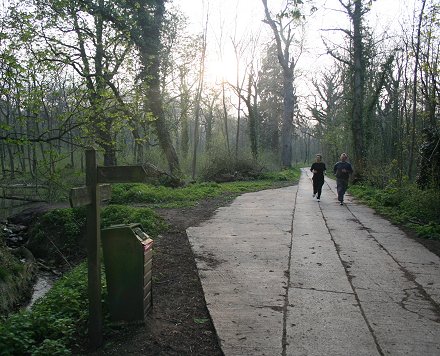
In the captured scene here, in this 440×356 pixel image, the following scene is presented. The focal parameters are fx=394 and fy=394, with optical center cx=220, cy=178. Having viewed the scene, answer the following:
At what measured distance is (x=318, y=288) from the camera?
5.30 m

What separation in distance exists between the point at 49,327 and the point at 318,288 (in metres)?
3.32

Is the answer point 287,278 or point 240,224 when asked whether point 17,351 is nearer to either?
point 287,278

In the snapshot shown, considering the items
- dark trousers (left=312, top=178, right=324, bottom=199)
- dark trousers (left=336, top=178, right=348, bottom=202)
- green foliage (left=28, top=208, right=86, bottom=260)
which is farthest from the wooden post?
dark trousers (left=312, top=178, right=324, bottom=199)

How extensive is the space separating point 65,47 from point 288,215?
1169 centimetres

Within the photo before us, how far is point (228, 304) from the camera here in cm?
478

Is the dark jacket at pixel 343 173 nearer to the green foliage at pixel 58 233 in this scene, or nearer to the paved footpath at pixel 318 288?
the paved footpath at pixel 318 288

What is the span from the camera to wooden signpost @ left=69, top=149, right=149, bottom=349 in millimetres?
3777

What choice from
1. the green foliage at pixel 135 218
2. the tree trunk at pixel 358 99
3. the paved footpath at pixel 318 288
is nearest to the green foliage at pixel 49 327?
the paved footpath at pixel 318 288

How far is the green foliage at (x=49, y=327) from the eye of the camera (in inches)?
142

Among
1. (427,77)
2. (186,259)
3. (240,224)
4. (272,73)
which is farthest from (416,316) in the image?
(272,73)

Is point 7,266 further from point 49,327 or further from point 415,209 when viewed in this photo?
point 415,209

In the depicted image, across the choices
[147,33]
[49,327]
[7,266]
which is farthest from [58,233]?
[147,33]

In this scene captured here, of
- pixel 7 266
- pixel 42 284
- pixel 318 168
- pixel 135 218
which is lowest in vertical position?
pixel 42 284

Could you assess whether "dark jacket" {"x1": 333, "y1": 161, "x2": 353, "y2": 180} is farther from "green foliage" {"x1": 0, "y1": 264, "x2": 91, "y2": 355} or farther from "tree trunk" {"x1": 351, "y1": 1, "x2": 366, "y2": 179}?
"green foliage" {"x1": 0, "y1": 264, "x2": 91, "y2": 355}
